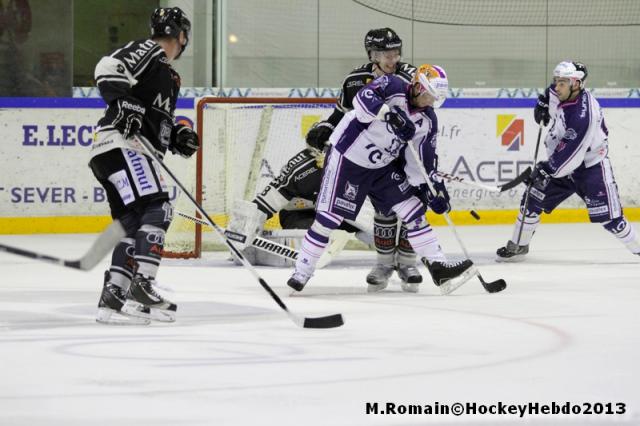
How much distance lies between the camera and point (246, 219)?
6949mm

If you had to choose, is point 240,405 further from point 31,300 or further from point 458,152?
point 458,152

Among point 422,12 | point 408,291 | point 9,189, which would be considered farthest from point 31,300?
point 422,12

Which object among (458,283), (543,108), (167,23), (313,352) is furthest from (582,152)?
(313,352)

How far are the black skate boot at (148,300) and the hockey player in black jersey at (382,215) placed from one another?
1.42 meters

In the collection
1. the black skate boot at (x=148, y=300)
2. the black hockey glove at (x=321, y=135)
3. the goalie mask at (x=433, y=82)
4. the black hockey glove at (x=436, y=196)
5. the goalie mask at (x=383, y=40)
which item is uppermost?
the goalie mask at (x=383, y=40)

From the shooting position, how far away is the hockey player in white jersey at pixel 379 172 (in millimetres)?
5520

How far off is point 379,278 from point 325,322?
55.8 inches

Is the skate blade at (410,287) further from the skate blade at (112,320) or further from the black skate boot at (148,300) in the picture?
the skate blade at (112,320)

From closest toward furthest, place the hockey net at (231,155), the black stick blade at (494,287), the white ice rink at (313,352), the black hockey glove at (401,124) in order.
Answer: the white ice rink at (313,352) → the black hockey glove at (401,124) → the black stick blade at (494,287) → the hockey net at (231,155)

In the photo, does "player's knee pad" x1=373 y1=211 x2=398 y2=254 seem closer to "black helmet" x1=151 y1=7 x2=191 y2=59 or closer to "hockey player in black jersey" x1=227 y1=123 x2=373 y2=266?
"hockey player in black jersey" x1=227 y1=123 x2=373 y2=266

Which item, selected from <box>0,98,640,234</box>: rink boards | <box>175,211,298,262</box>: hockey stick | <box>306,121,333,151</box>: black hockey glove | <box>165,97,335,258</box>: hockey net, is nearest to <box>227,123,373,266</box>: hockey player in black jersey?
<box>175,211,298,262</box>: hockey stick

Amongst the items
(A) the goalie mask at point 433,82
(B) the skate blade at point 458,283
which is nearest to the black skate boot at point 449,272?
(B) the skate blade at point 458,283

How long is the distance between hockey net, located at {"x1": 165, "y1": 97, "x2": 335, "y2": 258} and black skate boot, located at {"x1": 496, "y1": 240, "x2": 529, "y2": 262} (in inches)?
49.1

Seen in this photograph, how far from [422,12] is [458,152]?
131 centimetres
